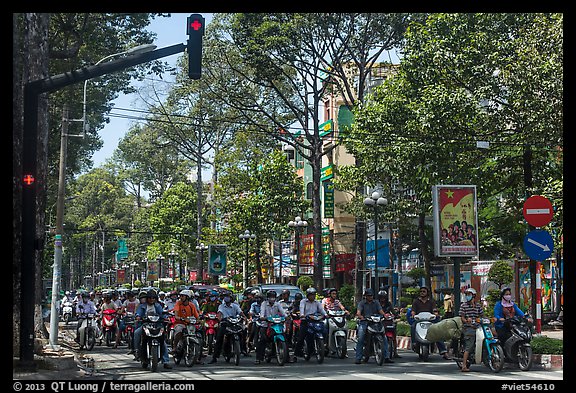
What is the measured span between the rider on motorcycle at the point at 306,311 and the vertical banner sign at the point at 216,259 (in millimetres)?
25064

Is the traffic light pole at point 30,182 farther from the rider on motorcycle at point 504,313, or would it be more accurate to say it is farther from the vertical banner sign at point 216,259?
the vertical banner sign at point 216,259

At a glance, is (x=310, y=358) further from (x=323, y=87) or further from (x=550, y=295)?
(x=323, y=87)

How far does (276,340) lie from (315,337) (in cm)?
112

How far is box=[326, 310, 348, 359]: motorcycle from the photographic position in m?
20.7

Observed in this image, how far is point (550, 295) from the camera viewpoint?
115ft

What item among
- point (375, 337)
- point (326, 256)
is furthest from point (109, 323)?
point (326, 256)

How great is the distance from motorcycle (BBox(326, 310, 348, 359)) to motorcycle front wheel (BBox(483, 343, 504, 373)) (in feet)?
15.7

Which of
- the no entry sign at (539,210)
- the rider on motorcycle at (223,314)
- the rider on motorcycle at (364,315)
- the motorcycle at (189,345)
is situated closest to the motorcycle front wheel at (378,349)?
the rider on motorcycle at (364,315)

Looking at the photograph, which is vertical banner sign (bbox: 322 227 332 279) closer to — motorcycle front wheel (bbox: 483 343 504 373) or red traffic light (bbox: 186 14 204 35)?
motorcycle front wheel (bbox: 483 343 504 373)

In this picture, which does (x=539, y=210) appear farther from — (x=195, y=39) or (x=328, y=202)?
(x=328, y=202)

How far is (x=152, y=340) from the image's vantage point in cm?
1747
